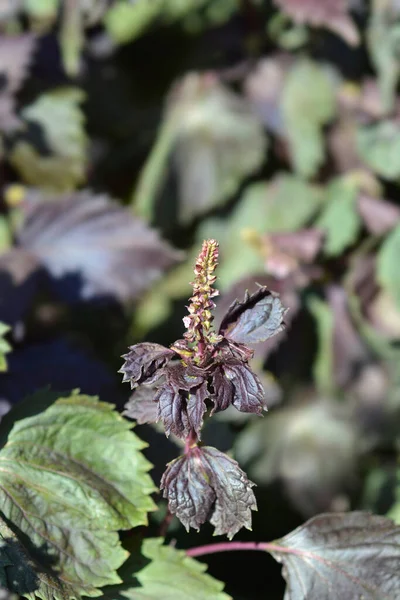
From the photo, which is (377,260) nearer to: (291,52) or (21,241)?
(291,52)

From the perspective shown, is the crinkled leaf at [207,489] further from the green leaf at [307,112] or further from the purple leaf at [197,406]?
the green leaf at [307,112]

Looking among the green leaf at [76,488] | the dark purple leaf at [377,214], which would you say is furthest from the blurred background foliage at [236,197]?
the green leaf at [76,488]

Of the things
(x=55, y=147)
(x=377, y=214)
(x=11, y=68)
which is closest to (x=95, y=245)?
(x=55, y=147)

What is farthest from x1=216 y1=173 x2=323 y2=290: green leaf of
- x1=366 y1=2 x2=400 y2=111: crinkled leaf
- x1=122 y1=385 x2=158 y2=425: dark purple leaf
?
x1=122 y1=385 x2=158 y2=425: dark purple leaf

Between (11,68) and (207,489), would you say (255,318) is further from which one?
(11,68)

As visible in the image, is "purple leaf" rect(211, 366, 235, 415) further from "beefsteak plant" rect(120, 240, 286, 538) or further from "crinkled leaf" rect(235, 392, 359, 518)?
"crinkled leaf" rect(235, 392, 359, 518)

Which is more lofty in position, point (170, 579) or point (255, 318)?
point (255, 318)
